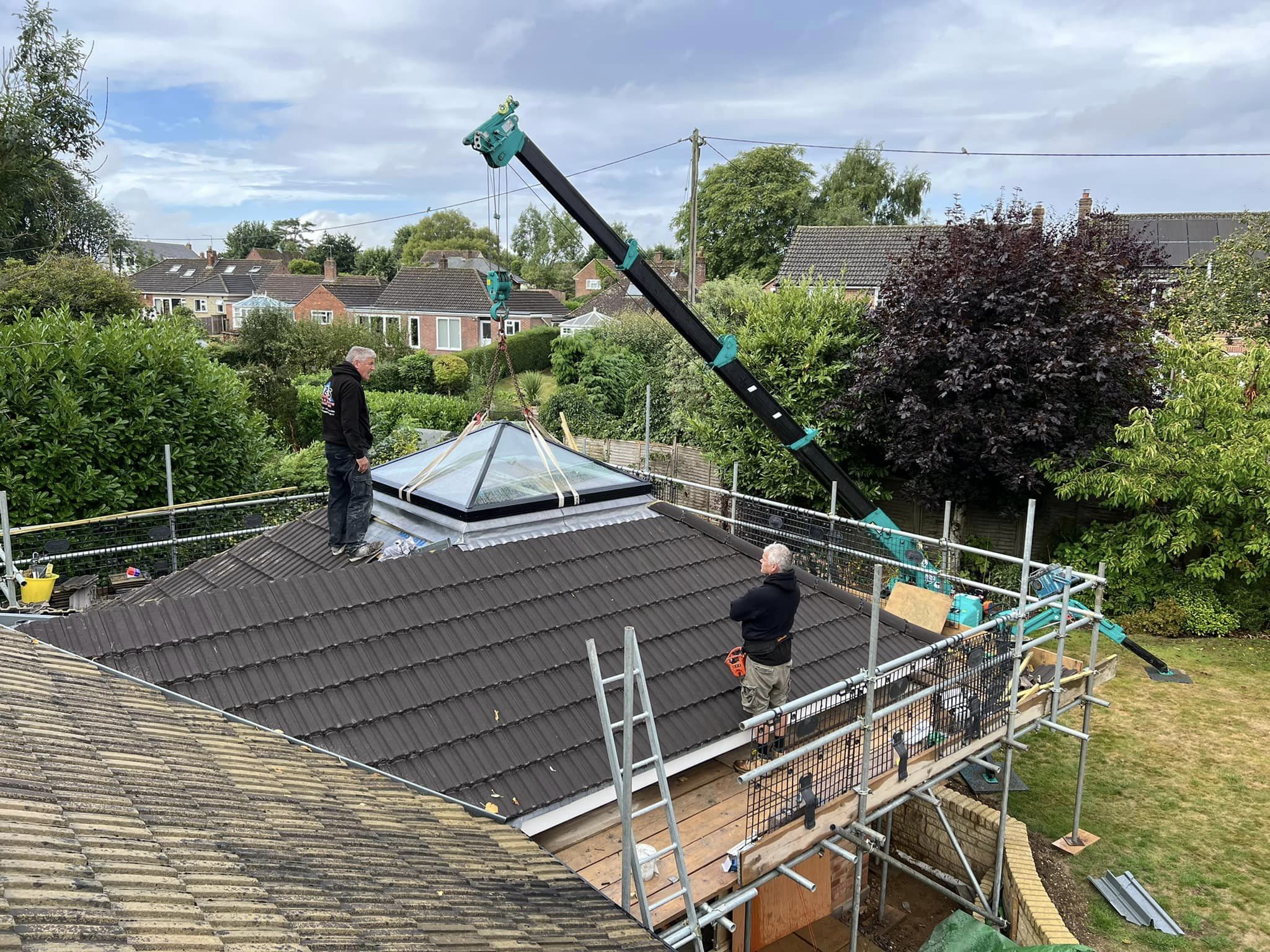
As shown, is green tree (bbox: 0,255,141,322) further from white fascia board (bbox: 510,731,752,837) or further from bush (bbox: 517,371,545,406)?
white fascia board (bbox: 510,731,752,837)

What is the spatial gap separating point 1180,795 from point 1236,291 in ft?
48.8

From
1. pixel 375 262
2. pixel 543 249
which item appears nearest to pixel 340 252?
pixel 375 262

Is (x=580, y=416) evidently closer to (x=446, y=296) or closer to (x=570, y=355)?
(x=570, y=355)

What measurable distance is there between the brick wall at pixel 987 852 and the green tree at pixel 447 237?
77562mm

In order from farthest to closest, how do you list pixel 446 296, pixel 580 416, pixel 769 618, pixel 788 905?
pixel 446 296 < pixel 580 416 < pixel 788 905 < pixel 769 618

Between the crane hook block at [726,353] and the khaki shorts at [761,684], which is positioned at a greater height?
the crane hook block at [726,353]

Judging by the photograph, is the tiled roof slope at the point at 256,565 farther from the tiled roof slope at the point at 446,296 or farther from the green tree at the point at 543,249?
the green tree at the point at 543,249

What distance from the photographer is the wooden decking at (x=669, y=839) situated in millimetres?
5223

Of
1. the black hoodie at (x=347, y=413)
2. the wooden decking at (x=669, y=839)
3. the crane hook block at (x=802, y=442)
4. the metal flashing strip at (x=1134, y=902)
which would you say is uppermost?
the black hoodie at (x=347, y=413)

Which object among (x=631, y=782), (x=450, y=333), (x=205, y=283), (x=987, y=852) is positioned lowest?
(x=987, y=852)

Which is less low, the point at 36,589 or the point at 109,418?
the point at 109,418

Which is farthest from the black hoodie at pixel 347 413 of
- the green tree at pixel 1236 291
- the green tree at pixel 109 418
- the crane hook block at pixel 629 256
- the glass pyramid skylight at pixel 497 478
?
the green tree at pixel 1236 291

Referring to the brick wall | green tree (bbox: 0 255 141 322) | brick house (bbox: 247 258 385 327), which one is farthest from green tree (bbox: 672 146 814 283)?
the brick wall

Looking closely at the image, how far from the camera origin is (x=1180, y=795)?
403 inches
